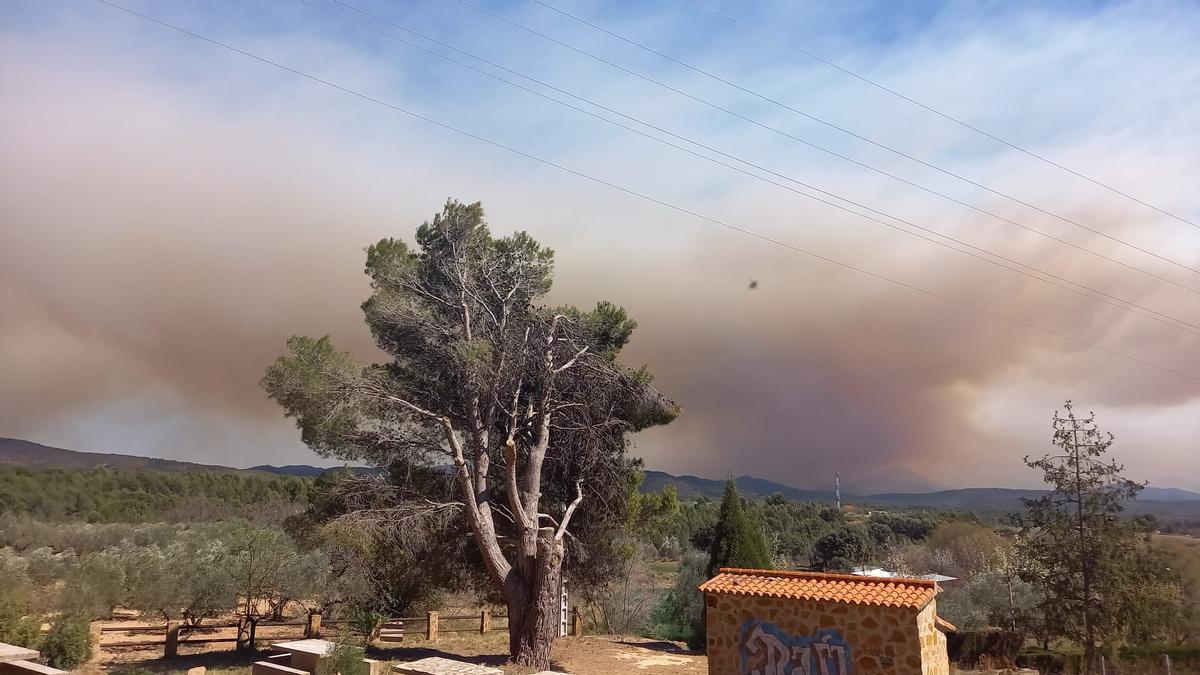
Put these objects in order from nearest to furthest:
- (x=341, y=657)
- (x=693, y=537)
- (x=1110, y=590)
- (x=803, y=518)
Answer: (x=341, y=657) < (x=1110, y=590) < (x=693, y=537) < (x=803, y=518)

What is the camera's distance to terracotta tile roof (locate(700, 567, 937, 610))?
14.0m

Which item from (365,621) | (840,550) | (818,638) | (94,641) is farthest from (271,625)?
(840,550)

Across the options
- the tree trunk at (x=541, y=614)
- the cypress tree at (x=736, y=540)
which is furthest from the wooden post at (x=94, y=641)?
the cypress tree at (x=736, y=540)

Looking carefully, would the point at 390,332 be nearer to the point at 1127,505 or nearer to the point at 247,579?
the point at 247,579

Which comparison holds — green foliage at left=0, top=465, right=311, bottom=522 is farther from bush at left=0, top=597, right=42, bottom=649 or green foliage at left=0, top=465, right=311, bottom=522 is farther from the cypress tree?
the cypress tree

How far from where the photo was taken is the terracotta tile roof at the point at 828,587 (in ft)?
45.9

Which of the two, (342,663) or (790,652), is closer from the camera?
(342,663)

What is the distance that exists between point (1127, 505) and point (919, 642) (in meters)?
11.6

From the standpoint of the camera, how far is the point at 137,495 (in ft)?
203

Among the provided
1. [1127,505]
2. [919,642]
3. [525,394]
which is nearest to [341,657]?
[919,642]

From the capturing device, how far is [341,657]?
47.9ft

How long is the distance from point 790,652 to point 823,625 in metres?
0.90

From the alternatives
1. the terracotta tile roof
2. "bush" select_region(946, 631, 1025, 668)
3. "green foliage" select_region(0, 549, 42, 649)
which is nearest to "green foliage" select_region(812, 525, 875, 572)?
"bush" select_region(946, 631, 1025, 668)

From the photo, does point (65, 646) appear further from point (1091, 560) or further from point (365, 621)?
point (1091, 560)
